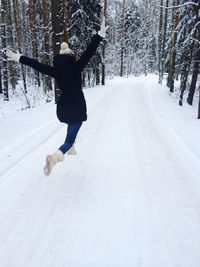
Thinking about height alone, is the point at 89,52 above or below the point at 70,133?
above

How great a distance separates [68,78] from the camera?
14.8ft

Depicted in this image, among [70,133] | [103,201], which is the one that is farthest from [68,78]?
[103,201]

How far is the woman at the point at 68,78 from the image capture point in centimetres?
442

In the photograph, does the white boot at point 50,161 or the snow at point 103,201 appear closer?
the snow at point 103,201

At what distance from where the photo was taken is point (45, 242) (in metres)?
3.33

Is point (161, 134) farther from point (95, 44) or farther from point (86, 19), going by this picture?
point (86, 19)

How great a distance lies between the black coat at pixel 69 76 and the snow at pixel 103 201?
1267 millimetres

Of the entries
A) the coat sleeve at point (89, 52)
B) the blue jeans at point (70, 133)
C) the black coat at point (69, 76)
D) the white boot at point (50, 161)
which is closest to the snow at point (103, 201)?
the white boot at point (50, 161)

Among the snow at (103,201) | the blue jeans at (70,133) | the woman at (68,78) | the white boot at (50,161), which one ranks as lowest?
the snow at (103,201)

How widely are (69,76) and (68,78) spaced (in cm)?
4

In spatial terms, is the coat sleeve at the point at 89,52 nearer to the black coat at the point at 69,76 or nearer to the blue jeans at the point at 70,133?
the black coat at the point at 69,76

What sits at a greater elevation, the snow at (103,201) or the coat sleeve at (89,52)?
the coat sleeve at (89,52)

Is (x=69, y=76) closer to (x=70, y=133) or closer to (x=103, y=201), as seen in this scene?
(x=70, y=133)

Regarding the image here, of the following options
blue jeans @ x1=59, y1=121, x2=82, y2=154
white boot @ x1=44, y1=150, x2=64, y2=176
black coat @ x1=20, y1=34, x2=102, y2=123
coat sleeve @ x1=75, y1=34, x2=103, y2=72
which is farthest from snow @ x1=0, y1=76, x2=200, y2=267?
coat sleeve @ x1=75, y1=34, x2=103, y2=72
